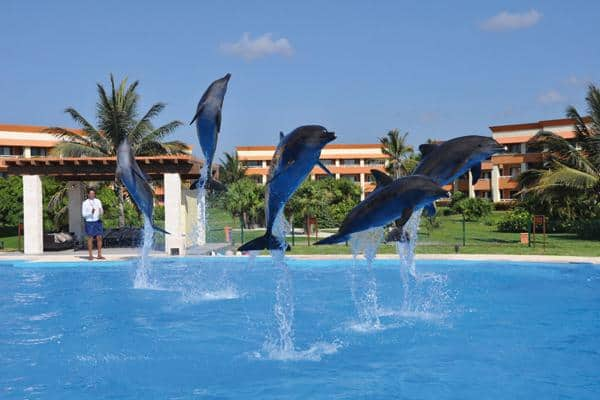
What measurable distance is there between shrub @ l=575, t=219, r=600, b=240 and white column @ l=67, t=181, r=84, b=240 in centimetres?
2064

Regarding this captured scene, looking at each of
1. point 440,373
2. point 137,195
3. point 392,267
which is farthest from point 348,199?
point 440,373

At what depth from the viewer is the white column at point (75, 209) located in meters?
23.6

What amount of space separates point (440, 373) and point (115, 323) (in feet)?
18.2

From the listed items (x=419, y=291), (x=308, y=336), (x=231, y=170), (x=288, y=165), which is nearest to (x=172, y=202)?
(x=419, y=291)

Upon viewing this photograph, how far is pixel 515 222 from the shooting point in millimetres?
32344

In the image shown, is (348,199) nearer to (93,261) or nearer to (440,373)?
(93,261)

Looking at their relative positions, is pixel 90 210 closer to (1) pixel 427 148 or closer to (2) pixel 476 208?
(1) pixel 427 148

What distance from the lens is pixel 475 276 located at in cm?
1516

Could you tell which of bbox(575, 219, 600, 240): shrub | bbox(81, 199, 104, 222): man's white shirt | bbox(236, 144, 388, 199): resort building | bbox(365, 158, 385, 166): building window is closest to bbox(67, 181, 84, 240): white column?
bbox(81, 199, 104, 222): man's white shirt

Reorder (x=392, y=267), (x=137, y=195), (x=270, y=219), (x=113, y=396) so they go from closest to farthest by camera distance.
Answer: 1. (x=113, y=396)
2. (x=270, y=219)
3. (x=137, y=195)
4. (x=392, y=267)

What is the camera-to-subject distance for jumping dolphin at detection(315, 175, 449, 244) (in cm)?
659

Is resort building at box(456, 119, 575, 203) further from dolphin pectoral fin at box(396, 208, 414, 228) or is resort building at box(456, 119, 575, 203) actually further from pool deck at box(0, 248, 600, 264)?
dolphin pectoral fin at box(396, 208, 414, 228)

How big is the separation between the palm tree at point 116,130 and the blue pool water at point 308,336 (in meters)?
16.6

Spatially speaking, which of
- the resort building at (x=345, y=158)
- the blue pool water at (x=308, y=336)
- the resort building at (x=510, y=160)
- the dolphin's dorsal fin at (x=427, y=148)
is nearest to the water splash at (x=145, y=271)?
the blue pool water at (x=308, y=336)
